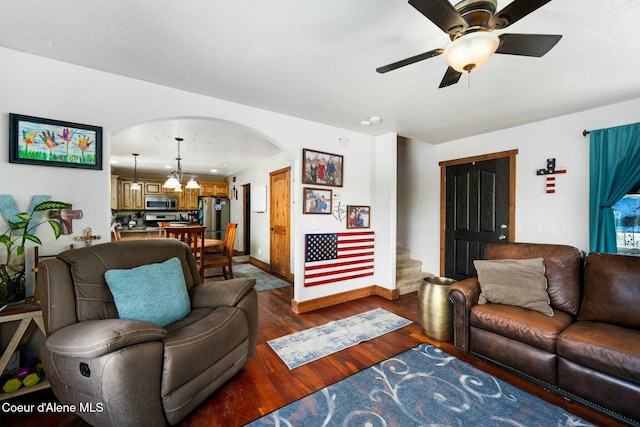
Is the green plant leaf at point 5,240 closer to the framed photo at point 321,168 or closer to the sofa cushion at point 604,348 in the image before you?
the framed photo at point 321,168

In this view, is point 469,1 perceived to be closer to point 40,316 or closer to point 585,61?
point 585,61

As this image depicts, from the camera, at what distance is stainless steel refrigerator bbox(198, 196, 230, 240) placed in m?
6.91

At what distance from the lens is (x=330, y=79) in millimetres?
2242

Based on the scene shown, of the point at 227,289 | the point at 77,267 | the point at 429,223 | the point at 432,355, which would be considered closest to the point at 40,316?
the point at 77,267

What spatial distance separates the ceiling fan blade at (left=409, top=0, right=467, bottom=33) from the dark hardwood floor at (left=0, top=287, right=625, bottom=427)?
2.34 metres

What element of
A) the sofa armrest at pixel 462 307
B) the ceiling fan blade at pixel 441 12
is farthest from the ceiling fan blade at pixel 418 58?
the sofa armrest at pixel 462 307

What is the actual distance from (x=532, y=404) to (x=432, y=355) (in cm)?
70

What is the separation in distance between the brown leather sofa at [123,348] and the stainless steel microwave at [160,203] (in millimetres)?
5853

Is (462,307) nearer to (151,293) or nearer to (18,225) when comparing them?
(151,293)

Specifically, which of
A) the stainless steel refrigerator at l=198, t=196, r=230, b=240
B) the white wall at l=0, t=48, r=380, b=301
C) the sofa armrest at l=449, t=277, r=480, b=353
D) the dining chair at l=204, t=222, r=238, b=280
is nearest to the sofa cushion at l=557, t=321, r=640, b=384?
the sofa armrest at l=449, t=277, r=480, b=353

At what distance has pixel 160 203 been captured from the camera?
7059mm

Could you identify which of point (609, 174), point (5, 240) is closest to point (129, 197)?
point (5, 240)

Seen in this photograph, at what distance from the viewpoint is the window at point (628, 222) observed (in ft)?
8.69

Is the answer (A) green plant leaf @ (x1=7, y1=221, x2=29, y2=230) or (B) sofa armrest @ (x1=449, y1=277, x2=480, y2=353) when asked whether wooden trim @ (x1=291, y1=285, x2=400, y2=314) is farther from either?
(A) green plant leaf @ (x1=7, y1=221, x2=29, y2=230)
